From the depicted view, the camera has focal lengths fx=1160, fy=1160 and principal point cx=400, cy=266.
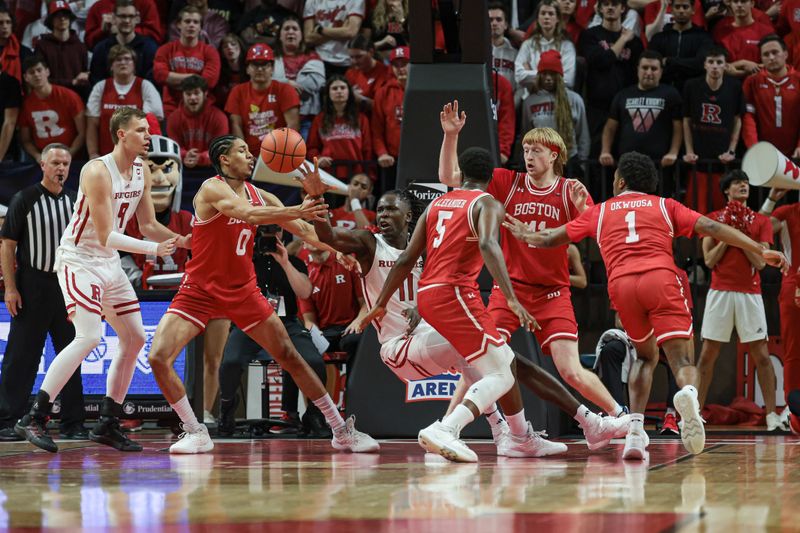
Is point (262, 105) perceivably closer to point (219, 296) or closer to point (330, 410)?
point (219, 296)

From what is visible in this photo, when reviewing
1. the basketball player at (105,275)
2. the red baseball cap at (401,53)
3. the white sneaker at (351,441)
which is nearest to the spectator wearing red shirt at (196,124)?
the red baseball cap at (401,53)

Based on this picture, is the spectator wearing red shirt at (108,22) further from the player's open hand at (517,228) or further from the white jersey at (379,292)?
the player's open hand at (517,228)

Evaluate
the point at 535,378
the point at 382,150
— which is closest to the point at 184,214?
the point at 382,150

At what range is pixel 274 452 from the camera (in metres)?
8.08

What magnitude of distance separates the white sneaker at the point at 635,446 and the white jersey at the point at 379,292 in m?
1.64

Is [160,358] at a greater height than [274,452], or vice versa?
[160,358]

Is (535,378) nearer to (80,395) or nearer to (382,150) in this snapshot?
(80,395)

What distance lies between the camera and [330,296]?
35.6ft

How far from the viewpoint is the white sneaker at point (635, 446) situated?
23.3ft

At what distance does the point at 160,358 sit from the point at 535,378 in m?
2.54

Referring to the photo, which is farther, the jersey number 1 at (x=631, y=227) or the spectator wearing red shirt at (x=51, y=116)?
the spectator wearing red shirt at (x=51, y=116)

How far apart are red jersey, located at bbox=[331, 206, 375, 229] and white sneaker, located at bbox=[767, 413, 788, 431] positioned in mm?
4228

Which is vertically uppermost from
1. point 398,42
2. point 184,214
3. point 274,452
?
point 398,42

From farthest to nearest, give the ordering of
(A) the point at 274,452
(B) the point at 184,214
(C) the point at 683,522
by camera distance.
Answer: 1. (B) the point at 184,214
2. (A) the point at 274,452
3. (C) the point at 683,522
